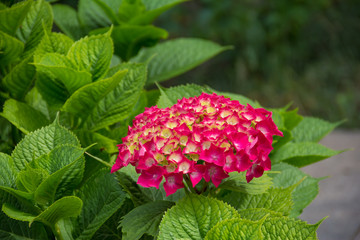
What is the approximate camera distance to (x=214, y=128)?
2.59 feet

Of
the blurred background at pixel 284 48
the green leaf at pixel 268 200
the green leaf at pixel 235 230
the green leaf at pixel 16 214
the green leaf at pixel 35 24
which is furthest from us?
the blurred background at pixel 284 48

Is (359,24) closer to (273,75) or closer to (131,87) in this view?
(273,75)

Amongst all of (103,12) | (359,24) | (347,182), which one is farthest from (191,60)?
(359,24)

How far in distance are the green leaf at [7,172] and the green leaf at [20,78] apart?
9.6 inches

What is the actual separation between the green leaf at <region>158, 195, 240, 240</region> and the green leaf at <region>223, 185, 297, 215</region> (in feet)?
0.54

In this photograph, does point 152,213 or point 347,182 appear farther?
point 347,182

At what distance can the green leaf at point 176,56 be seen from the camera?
4.37 ft

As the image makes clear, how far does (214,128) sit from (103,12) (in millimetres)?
643

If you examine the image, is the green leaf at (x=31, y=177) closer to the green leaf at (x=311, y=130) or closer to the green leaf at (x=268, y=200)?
the green leaf at (x=268, y=200)

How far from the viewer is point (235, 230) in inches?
28.1

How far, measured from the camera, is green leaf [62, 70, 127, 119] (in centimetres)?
95

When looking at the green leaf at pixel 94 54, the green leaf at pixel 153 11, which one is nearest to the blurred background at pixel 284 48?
the green leaf at pixel 153 11

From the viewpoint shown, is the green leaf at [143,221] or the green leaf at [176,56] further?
the green leaf at [176,56]

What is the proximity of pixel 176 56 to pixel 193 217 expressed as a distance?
2.19ft
